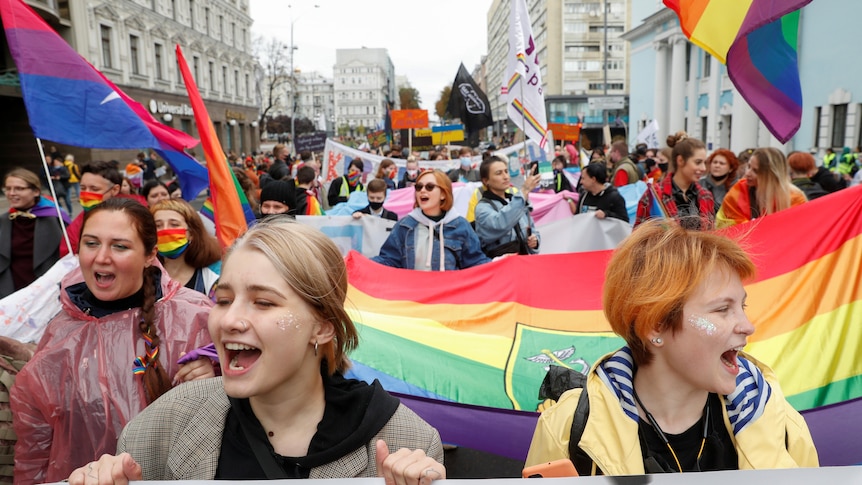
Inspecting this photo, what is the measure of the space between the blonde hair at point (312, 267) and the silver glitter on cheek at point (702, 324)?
1014 millimetres

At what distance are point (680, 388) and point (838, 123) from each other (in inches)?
991

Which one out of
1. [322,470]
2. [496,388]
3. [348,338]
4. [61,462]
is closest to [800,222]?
[496,388]

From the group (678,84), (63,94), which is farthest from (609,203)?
(678,84)

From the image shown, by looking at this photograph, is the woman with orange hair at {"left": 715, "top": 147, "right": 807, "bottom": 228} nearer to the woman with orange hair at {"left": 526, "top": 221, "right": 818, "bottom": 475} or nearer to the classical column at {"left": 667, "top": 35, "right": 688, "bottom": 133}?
the woman with orange hair at {"left": 526, "top": 221, "right": 818, "bottom": 475}

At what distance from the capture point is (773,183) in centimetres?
504

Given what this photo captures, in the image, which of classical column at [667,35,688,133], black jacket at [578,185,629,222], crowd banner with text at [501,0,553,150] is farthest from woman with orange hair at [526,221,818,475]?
classical column at [667,35,688,133]

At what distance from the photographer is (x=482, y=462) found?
4391 mm

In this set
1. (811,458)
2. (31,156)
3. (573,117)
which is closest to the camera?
(811,458)

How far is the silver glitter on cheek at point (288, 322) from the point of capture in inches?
66.7

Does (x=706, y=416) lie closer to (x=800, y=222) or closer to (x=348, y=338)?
(x=348, y=338)

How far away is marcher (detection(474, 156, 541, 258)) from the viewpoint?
5355mm

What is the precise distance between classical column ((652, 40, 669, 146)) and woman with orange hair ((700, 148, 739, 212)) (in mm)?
35507

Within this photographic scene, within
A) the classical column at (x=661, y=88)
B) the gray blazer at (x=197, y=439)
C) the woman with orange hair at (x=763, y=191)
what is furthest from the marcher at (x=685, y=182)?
the classical column at (x=661, y=88)

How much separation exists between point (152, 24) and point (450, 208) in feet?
131
